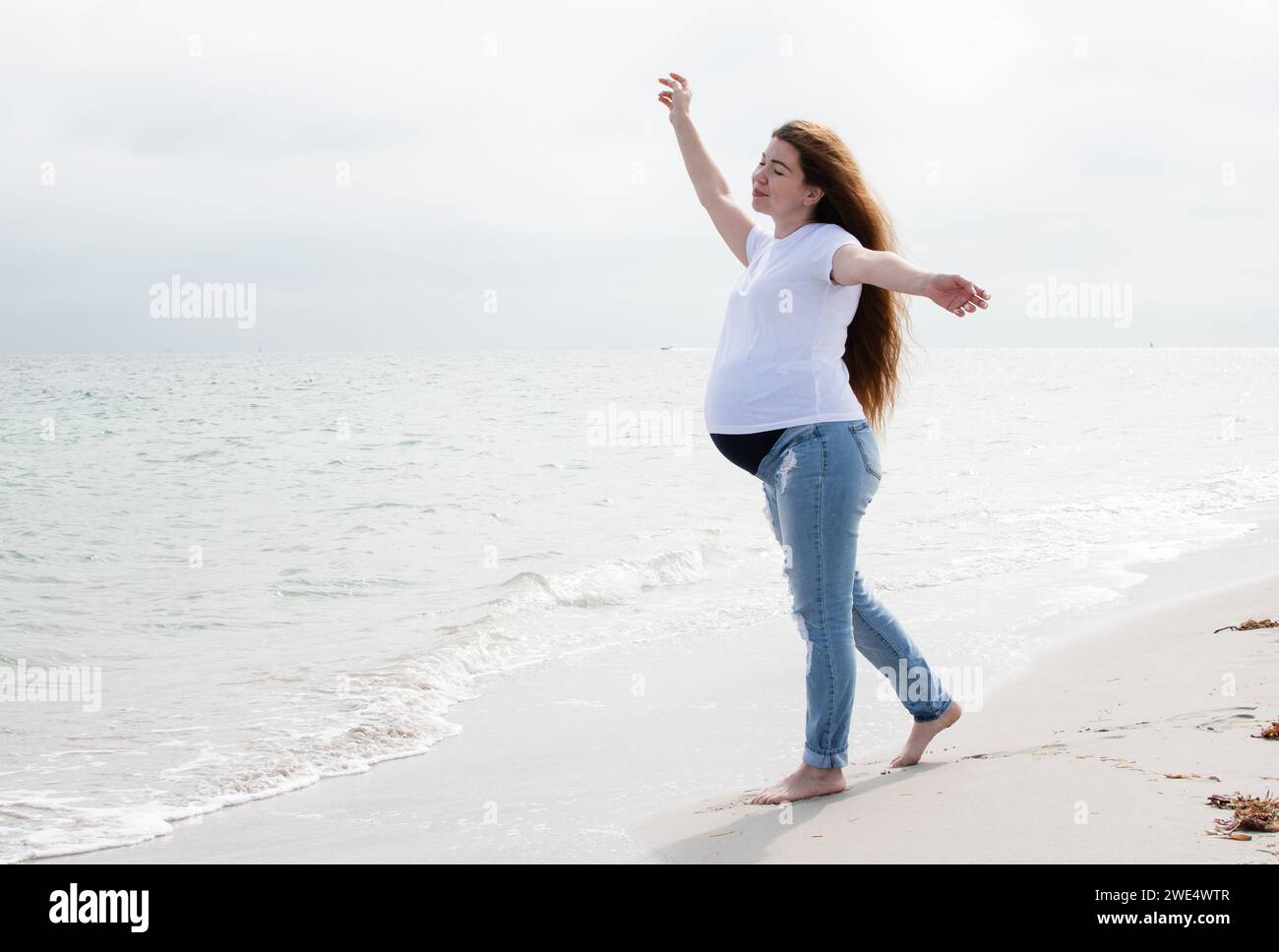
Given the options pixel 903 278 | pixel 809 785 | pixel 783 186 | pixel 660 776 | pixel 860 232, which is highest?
pixel 783 186

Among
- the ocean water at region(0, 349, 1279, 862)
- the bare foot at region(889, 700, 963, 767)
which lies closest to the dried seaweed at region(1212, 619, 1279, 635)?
the ocean water at region(0, 349, 1279, 862)

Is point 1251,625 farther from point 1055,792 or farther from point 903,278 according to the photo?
point 903,278

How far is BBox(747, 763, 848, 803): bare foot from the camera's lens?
124 inches

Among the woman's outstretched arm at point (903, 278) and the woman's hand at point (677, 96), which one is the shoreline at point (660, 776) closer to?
the woman's outstretched arm at point (903, 278)

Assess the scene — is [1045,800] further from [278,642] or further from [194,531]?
[194,531]

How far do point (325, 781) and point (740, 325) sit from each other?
249 cm

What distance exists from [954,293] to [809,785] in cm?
151

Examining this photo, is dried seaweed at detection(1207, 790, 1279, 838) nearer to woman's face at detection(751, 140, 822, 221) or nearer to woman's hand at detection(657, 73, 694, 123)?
woman's face at detection(751, 140, 822, 221)

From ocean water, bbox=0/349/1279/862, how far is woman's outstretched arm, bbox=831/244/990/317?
2270 millimetres

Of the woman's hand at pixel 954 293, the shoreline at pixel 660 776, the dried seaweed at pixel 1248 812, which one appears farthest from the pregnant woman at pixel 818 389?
the dried seaweed at pixel 1248 812

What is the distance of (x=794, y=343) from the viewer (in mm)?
2924

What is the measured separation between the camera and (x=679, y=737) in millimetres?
4492
